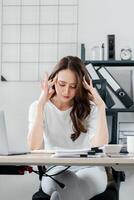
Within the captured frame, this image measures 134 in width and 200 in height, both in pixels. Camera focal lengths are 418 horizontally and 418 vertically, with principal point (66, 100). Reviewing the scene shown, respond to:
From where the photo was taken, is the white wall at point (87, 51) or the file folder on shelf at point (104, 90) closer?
the file folder on shelf at point (104, 90)

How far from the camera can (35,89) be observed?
315cm

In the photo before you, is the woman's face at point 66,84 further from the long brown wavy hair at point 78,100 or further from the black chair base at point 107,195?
the black chair base at point 107,195

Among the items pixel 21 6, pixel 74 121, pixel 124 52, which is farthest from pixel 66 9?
pixel 74 121

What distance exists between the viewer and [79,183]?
171 cm

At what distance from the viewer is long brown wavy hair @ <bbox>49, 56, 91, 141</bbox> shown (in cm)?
210

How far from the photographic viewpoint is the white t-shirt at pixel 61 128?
2.08m

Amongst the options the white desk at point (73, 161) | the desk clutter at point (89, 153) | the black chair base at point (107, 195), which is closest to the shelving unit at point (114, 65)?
the black chair base at point (107, 195)

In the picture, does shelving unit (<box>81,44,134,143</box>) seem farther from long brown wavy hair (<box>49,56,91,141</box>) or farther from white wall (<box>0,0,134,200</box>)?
long brown wavy hair (<box>49,56,91,141</box>)

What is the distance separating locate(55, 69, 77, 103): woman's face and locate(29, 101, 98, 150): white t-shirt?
0.07 meters

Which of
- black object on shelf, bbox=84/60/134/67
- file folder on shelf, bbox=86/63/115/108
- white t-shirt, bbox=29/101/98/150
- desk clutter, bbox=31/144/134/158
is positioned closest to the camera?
desk clutter, bbox=31/144/134/158

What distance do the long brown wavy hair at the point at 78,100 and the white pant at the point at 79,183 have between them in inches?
13.0

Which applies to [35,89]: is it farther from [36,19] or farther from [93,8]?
[93,8]

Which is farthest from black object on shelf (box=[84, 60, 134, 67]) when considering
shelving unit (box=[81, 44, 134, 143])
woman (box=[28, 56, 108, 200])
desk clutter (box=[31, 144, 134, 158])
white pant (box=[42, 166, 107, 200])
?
desk clutter (box=[31, 144, 134, 158])

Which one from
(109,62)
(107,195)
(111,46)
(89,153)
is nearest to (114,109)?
(109,62)
